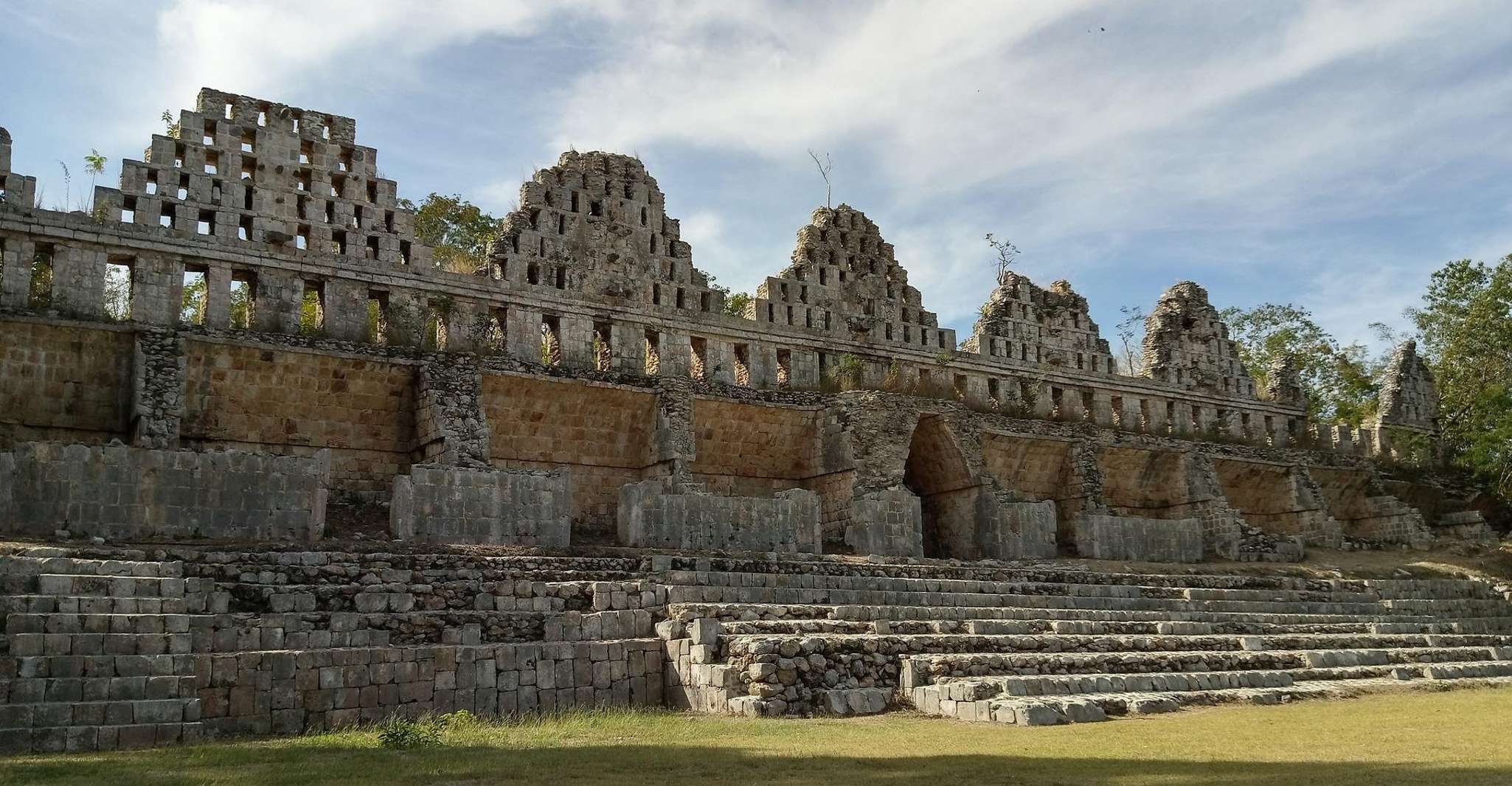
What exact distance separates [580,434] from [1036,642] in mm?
11453

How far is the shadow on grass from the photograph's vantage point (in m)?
8.26

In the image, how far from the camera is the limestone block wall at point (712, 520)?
770 inches

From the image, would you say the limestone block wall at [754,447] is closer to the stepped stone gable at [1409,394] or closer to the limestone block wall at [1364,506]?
the limestone block wall at [1364,506]

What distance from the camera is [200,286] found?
96.5 feet

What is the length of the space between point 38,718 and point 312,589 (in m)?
3.73

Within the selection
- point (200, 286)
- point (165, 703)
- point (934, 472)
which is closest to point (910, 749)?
point (165, 703)

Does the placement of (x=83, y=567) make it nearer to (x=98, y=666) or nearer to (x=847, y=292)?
(x=98, y=666)

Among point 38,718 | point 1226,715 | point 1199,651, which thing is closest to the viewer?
point 38,718

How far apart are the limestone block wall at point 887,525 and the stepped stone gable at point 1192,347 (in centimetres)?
1455

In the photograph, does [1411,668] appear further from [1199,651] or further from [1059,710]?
[1059,710]

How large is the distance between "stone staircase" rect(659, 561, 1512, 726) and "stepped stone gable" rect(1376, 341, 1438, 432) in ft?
52.8

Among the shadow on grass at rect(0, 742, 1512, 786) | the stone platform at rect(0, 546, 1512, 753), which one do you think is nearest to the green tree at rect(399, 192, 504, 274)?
the stone platform at rect(0, 546, 1512, 753)

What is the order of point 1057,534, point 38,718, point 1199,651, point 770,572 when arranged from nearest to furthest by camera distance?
point 38,718
point 1199,651
point 770,572
point 1057,534

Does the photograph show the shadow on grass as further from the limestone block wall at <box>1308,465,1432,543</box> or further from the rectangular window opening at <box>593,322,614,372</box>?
the limestone block wall at <box>1308,465,1432,543</box>
